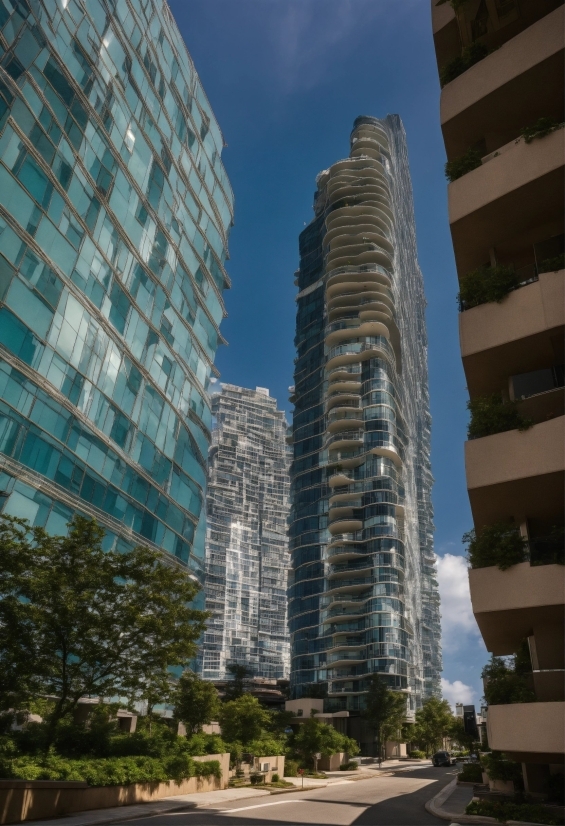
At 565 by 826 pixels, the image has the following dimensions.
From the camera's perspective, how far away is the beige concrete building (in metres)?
14.7

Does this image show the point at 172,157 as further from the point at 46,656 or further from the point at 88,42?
the point at 46,656

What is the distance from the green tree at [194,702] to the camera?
3412 cm

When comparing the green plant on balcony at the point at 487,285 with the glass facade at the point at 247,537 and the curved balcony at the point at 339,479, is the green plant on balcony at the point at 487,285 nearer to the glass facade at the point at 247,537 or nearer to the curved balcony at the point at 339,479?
the curved balcony at the point at 339,479

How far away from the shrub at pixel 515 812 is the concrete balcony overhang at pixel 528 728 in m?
1.76

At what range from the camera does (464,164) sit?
18.4 meters

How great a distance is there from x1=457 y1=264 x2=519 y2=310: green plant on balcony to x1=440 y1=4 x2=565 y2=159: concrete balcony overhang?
4.70 metres

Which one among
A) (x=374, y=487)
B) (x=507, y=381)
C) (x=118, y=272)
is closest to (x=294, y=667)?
(x=374, y=487)

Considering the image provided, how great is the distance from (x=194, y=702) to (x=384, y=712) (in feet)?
157

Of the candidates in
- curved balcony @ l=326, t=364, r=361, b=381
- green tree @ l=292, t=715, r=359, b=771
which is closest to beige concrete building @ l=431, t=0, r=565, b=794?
green tree @ l=292, t=715, r=359, b=771

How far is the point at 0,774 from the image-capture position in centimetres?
1802

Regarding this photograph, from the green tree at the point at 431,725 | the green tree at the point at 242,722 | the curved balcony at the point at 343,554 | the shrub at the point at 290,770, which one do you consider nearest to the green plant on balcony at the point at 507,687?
the green tree at the point at 242,722

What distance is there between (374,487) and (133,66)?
64.2 metres

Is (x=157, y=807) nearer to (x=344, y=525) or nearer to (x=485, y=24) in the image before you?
(x=485, y=24)

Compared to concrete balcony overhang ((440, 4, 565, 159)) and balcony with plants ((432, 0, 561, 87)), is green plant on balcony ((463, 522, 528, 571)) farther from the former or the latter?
balcony with plants ((432, 0, 561, 87))
